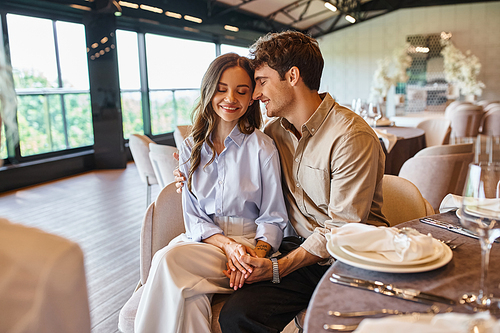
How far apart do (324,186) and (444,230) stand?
514 millimetres

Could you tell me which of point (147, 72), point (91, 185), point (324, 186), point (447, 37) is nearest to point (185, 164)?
point (324, 186)

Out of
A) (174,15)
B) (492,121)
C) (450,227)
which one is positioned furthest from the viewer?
(174,15)

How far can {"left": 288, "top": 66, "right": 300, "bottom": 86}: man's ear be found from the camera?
187 cm

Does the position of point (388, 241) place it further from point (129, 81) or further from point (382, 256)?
point (129, 81)

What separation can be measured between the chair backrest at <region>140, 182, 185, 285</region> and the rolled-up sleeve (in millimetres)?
394

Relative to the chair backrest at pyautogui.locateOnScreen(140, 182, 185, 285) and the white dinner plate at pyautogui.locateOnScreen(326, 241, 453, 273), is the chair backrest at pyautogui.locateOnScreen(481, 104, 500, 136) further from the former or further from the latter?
the white dinner plate at pyautogui.locateOnScreen(326, 241, 453, 273)

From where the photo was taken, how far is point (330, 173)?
5.60 ft

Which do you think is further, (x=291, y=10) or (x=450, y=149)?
Answer: (x=291, y=10)

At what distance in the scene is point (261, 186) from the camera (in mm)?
1902

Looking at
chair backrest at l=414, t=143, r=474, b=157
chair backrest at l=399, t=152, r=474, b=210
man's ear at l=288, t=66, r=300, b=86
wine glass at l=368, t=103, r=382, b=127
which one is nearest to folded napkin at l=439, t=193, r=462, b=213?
man's ear at l=288, t=66, r=300, b=86

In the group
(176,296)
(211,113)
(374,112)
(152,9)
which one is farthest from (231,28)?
(176,296)

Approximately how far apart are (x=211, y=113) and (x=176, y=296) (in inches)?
37.8

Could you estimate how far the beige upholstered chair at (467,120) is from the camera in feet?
25.1

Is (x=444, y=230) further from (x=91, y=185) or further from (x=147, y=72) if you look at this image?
(x=147, y=72)
